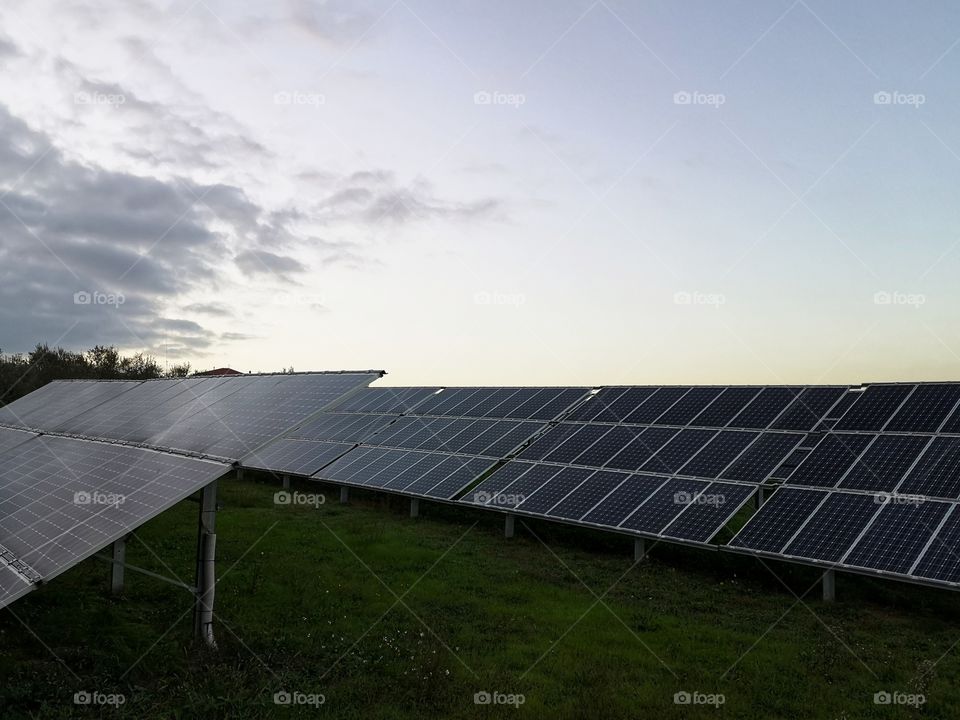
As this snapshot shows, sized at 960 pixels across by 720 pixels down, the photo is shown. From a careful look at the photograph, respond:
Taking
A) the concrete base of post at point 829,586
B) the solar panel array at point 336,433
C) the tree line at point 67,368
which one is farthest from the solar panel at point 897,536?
the tree line at point 67,368

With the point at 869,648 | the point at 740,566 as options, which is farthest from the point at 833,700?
the point at 740,566

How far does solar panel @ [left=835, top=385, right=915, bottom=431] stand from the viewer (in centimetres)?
1831

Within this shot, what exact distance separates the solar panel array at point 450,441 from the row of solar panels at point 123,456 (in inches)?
248

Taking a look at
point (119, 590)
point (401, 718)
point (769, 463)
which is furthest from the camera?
point (769, 463)

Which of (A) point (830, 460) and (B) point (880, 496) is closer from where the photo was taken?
(B) point (880, 496)

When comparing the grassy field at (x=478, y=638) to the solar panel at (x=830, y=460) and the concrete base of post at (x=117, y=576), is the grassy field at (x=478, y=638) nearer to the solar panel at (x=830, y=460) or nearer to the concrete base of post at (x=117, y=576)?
the concrete base of post at (x=117, y=576)

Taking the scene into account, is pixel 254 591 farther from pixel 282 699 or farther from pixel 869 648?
pixel 869 648

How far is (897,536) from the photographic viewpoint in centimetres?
1394

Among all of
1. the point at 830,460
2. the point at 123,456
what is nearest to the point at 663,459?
the point at 830,460

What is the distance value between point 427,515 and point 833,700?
51.3 ft

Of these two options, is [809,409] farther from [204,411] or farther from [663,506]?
[204,411]

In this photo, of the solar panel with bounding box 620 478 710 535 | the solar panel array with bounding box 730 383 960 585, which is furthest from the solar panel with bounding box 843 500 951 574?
the solar panel with bounding box 620 478 710 535

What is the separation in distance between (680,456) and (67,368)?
6792 cm

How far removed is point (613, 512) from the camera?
59.6ft
